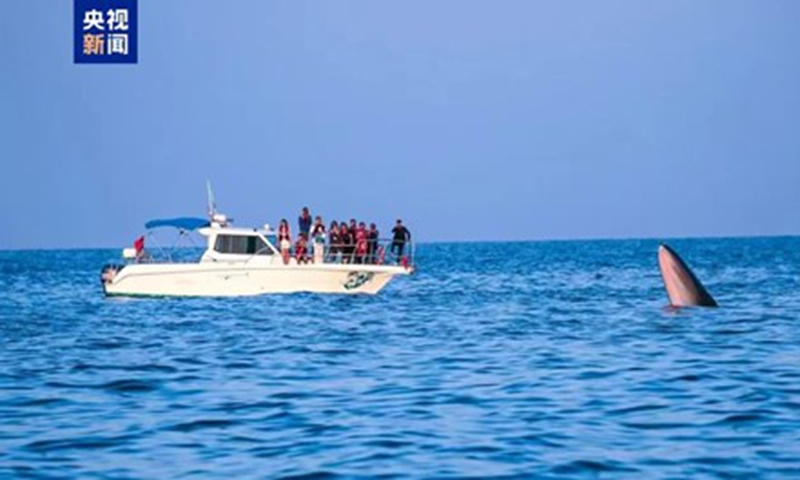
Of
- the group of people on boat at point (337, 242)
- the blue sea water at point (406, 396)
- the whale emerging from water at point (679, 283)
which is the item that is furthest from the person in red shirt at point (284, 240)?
the whale emerging from water at point (679, 283)

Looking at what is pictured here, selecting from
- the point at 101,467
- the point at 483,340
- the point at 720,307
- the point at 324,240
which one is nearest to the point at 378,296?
the point at 324,240

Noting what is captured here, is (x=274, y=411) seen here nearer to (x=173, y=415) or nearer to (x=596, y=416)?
(x=173, y=415)

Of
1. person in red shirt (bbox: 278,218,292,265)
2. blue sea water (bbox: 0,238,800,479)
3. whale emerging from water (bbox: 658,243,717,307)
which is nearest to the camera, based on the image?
blue sea water (bbox: 0,238,800,479)

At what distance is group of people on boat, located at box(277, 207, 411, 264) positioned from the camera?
42938mm

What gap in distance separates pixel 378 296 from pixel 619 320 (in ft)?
46.3

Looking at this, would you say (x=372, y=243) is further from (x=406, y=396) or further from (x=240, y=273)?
(x=406, y=396)

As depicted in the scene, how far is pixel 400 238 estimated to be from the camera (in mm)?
44969

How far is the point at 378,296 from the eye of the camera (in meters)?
45.2

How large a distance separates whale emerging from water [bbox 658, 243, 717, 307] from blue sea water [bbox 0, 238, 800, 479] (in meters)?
0.61

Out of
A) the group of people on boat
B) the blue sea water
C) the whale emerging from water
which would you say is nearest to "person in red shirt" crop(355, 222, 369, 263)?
the group of people on boat

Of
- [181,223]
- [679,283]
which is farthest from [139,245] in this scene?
[679,283]

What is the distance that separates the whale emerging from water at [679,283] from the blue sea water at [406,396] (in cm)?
61

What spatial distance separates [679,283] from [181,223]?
66.0ft

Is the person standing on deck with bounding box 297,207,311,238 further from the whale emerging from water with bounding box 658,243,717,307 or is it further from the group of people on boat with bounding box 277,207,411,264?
the whale emerging from water with bounding box 658,243,717,307
